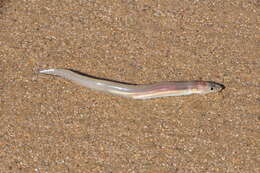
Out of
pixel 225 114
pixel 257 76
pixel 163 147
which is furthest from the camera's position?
pixel 257 76

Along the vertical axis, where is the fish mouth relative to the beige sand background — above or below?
above

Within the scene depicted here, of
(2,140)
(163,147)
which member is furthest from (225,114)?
(2,140)

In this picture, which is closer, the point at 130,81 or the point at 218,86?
the point at 218,86

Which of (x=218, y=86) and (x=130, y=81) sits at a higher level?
(x=218, y=86)

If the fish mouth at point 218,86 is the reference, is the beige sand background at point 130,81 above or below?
below

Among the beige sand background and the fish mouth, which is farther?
the fish mouth

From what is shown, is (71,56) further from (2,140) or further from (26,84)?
(2,140)

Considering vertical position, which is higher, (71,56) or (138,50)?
(138,50)

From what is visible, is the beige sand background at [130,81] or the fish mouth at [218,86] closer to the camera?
the beige sand background at [130,81]
